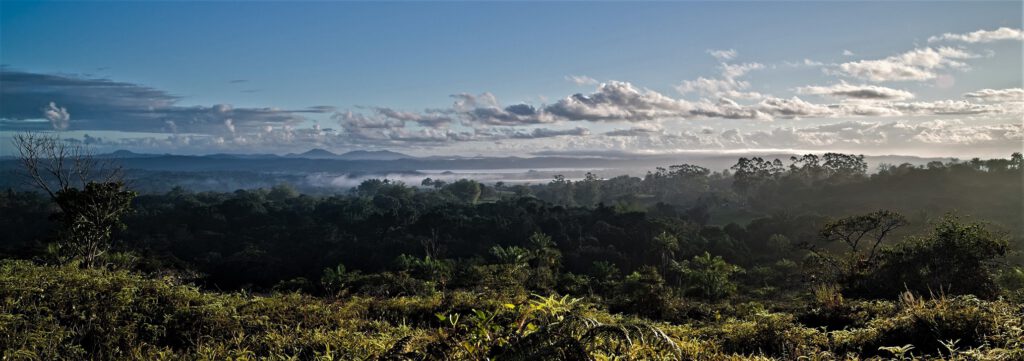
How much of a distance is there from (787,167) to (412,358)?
10795 centimetres

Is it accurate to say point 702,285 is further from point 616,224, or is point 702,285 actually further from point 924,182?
point 924,182

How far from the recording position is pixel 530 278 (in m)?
26.4

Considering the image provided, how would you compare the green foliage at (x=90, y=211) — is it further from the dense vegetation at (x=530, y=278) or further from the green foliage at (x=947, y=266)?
the green foliage at (x=947, y=266)

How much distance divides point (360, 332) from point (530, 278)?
2188cm

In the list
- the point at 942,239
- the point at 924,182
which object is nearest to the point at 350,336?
the point at 942,239

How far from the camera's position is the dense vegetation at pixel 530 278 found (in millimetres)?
4094

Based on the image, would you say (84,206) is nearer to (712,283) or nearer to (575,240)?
(712,283)

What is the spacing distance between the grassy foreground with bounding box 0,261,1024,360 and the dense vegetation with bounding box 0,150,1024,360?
21 mm

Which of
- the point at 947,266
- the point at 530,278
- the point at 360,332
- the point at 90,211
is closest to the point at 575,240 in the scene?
the point at 530,278

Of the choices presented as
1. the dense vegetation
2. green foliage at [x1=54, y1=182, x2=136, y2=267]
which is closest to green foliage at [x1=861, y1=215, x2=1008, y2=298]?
the dense vegetation

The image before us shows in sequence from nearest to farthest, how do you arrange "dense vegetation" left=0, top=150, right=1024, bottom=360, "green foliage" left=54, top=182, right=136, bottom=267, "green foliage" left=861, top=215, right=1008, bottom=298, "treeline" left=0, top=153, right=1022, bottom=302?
"dense vegetation" left=0, top=150, right=1024, bottom=360 → "green foliage" left=54, top=182, right=136, bottom=267 → "green foliage" left=861, top=215, right=1008, bottom=298 → "treeline" left=0, top=153, right=1022, bottom=302

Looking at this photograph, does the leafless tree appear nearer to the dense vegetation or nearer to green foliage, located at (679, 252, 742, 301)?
the dense vegetation

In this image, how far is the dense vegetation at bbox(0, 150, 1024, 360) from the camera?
4094 mm

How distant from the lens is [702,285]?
2733 cm
